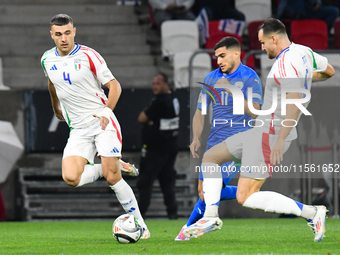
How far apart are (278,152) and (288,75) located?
0.62 meters

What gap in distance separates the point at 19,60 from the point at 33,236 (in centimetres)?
592

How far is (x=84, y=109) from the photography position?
233 inches

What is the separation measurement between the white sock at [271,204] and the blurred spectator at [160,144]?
14.9 ft

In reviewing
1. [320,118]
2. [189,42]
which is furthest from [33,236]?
[189,42]

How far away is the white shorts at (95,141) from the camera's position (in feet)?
18.7

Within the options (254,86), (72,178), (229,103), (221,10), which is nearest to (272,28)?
(254,86)

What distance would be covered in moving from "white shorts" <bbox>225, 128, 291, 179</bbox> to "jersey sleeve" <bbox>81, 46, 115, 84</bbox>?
1.39m

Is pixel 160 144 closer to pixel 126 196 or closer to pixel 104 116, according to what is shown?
pixel 126 196

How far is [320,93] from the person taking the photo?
981 cm

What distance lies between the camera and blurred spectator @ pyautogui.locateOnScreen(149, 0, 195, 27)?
12.0m

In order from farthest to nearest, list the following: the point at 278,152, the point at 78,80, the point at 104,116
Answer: the point at 78,80, the point at 104,116, the point at 278,152

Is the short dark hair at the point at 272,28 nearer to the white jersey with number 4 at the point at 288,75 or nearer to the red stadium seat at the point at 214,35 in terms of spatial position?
the white jersey with number 4 at the point at 288,75

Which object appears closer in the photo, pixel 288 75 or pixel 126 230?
pixel 288 75

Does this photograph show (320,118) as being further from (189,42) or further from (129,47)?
(129,47)
